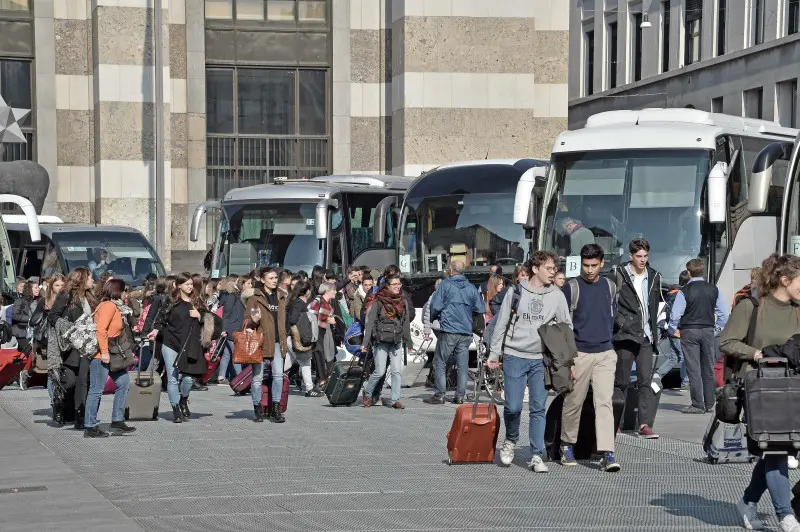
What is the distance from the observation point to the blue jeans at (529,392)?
12.6 metres

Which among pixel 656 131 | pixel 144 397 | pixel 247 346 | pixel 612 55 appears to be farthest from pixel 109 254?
pixel 612 55

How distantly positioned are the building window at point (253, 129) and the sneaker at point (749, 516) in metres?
27.8

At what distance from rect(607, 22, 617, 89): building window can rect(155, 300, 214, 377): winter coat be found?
48.3 m

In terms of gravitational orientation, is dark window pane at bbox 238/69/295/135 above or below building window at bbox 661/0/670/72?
below

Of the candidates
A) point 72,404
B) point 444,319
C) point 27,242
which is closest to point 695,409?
point 444,319

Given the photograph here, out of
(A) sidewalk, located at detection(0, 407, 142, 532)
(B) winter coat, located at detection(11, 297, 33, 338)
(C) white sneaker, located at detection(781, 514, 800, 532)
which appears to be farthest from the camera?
(B) winter coat, located at detection(11, 297, 33, 338)

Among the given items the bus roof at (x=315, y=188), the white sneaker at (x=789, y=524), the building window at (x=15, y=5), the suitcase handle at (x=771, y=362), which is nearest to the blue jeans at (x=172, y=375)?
the suitcase handle at (x=771, y=362)

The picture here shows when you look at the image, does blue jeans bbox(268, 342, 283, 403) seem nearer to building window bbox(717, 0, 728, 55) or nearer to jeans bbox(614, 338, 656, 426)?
jeans bbox(614, 338, 656, 426)

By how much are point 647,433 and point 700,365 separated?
3219 mm

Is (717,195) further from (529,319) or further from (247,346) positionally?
(529,319)

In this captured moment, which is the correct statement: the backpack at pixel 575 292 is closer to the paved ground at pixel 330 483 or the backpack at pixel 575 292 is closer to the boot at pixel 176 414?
the paved ground at pixel 330 483

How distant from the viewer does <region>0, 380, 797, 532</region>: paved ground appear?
1011 cm

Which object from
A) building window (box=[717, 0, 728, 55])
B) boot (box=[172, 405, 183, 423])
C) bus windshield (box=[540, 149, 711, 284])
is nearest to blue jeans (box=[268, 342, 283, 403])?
boot (box=[172, 405, 183, 423])

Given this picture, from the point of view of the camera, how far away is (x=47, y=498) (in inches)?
435
